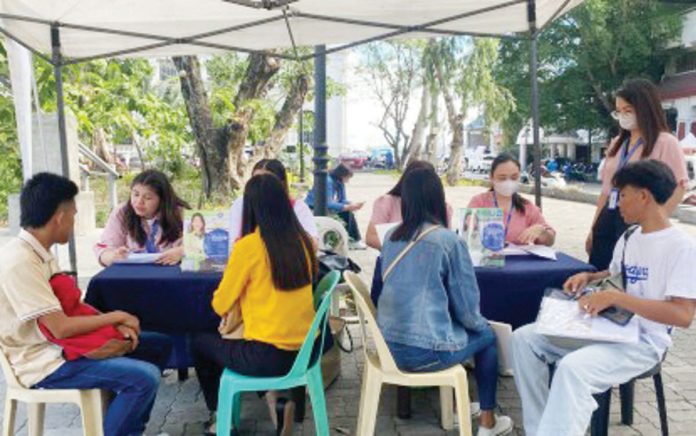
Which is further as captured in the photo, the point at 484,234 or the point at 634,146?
the point at 634,146

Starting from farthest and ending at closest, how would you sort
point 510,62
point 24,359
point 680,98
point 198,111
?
point 510,62 → point 680,98 → point 198,111 → point 24,359

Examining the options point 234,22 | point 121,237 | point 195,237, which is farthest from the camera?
point 234,22

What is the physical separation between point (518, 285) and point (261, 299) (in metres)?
1.31

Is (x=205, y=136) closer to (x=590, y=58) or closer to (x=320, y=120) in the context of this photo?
(x=320, y=120)

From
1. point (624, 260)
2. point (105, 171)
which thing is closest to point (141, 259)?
point (624, 260)

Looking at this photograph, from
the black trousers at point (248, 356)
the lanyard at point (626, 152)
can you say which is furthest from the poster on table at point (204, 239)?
A: the lanyard at point (626, 152)

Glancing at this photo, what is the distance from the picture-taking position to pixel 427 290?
2734 millimetres

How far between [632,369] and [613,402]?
1.15 meters

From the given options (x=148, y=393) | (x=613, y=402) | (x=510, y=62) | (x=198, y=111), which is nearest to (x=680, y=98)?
(x=510, y=62)

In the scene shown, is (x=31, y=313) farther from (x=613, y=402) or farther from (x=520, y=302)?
(x=613, y=402)

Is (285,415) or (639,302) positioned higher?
(639,302)

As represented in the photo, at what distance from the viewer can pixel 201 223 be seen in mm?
3227

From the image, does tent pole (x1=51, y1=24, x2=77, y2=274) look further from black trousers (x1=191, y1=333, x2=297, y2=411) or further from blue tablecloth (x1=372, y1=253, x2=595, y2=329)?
blue tablecloth (x1=372, y1=253, x2=595, y2=329)

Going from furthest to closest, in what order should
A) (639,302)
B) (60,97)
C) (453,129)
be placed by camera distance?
(453,129), (60,97), (639,302)
